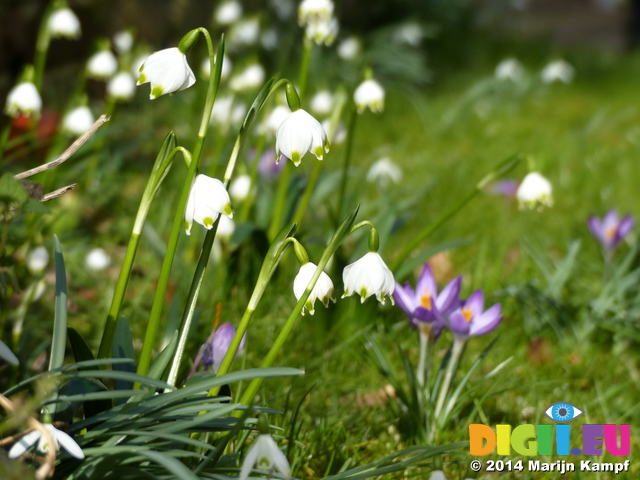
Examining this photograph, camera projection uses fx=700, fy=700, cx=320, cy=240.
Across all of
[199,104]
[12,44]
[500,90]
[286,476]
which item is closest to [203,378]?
[286,476]

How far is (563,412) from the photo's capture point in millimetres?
1676

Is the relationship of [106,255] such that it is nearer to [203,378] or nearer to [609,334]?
[203,378]

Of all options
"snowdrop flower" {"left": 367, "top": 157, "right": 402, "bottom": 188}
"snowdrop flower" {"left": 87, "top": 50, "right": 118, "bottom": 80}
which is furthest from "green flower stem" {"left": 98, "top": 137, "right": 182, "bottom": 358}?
"snowdrop flower" {"left": 367, "top": 157, "right": 402, "bottom": 188}

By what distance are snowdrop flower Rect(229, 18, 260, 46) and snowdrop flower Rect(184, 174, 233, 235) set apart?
1.75 meters

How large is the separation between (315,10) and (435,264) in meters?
1.22

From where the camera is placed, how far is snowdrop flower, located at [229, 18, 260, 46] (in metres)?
2.85

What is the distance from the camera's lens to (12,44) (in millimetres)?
3377

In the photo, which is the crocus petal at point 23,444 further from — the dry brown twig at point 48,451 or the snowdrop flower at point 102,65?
the snowdrop flower at point 102,65

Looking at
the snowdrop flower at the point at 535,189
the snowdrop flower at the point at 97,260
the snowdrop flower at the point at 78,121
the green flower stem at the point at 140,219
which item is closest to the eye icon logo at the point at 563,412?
the snowdrop flower at the point at 535,189

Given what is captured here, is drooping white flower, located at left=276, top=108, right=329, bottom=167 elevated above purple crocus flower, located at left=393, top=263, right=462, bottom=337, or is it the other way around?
drooping white flower, located at left=276, top=108, right=329, bottom=167

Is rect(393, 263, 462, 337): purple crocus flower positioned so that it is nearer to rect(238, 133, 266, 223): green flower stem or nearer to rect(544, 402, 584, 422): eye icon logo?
rect(544, 402, 584, 422): eye icon logo

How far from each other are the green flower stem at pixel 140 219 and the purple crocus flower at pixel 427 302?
0.60m

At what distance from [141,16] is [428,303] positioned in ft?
10.5

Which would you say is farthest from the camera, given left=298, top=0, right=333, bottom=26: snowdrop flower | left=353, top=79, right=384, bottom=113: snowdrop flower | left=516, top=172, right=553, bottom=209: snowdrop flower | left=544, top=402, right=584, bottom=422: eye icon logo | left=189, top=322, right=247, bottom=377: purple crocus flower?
left=353, top=79, right=384, bottom=113: snowdrop flower
